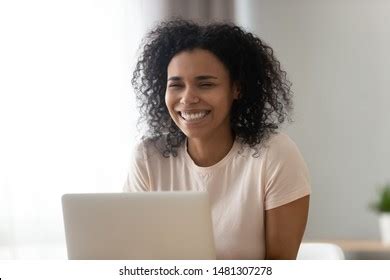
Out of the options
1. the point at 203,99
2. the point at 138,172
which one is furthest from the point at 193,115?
the point at 138,172

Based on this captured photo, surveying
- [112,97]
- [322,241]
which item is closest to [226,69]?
[112,97]

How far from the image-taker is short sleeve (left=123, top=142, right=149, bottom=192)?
1156 mm

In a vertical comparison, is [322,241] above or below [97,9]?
below

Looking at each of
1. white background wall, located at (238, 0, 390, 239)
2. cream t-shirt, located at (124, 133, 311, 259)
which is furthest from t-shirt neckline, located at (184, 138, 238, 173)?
white background wall, located at (238, 0, 390, 239)

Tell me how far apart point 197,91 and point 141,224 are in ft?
0.84

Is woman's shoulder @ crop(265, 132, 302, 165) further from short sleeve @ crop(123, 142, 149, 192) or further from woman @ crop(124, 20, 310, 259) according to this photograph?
short sleeve @ crop(123, 142, 149, 192)

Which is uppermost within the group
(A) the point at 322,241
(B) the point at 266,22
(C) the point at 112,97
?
(B) the point at 266,22

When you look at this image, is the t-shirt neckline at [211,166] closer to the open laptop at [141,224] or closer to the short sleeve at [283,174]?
the short sleeve at [283,174]

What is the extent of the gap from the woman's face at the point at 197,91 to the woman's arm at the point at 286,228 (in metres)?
0.18

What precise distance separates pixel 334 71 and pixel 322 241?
0.28 meters

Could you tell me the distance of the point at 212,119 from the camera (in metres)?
1.16

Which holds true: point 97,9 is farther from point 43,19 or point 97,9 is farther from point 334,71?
point 334,71

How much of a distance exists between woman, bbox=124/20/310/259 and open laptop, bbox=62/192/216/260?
0.16m

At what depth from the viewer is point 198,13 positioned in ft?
3.73
